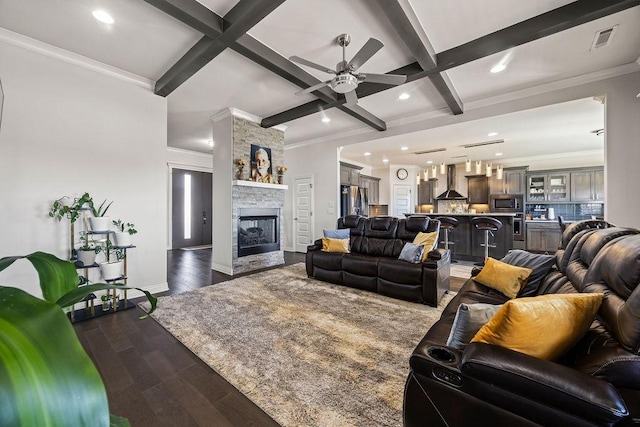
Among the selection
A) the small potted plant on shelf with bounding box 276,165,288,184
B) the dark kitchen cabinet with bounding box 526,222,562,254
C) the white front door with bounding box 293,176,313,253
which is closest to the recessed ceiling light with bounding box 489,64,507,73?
the small potted plant on shelf with bounding box 276,165,288,184

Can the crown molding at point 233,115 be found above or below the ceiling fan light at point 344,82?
above

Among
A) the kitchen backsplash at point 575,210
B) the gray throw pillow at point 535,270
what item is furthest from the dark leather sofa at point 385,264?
the kitchen backsplash at point 575,210

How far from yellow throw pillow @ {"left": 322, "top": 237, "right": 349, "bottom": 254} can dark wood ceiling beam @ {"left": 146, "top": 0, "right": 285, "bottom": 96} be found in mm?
2849

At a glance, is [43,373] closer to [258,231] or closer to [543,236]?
[258,231]

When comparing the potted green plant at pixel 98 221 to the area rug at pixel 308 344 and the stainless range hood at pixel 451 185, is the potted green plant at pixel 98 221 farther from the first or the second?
the stainless range hood at pixel 451 185

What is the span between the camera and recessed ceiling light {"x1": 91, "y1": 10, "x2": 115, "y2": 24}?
7.81ft

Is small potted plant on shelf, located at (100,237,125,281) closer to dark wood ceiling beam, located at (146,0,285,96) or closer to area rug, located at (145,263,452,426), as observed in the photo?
area rug, located at (145,263,452,426)

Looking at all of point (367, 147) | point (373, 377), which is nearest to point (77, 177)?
point (373, 377)

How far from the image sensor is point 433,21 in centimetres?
254

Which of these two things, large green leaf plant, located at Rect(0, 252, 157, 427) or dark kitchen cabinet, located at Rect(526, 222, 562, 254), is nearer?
large green leaf plant, located at Rect(0, 252, 157, 427)

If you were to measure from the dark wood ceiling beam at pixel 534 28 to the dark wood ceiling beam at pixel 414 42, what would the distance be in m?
0.24

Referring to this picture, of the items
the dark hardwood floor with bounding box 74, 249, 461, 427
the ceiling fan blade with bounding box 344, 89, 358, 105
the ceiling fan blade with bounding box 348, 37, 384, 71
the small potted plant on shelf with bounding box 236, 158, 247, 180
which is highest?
the ceiling fan blade with bounding box 348, 37, 384, 71

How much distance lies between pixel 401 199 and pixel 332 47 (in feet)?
22.8

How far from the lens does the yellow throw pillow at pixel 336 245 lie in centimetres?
416
